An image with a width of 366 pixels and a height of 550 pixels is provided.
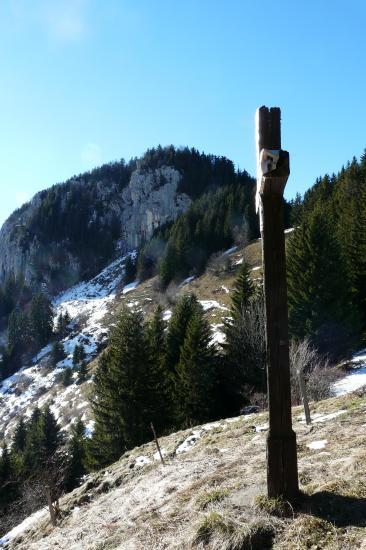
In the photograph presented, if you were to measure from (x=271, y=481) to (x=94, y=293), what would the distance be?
111 meters

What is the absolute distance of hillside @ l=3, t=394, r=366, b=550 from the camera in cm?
405

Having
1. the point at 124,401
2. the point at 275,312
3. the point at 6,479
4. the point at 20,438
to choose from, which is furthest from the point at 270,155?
the point at 20,438

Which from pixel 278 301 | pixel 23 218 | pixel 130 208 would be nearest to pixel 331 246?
pixel 278 301

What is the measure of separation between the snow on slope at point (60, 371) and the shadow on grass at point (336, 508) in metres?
40.6


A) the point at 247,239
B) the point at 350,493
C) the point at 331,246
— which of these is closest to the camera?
the point at 350,493

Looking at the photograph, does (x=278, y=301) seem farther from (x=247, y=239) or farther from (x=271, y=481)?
(x=247, y=239)

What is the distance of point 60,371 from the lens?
6762 cm

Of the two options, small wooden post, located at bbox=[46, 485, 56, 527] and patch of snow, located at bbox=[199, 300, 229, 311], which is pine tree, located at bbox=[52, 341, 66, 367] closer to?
patch of snow, located at bbox=[199, 300, 229, 311]

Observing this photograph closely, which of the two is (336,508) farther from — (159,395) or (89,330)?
(89,330)

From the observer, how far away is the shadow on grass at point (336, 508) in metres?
3.97

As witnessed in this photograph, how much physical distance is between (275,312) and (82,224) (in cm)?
18300

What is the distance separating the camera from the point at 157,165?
17500 centimetres

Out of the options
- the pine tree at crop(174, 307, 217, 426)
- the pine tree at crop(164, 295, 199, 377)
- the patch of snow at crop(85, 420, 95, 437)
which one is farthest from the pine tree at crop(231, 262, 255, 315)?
the patch of snow at crop(85, 420, 95, 437)

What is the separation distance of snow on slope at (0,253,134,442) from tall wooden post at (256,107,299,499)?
40538 mm
